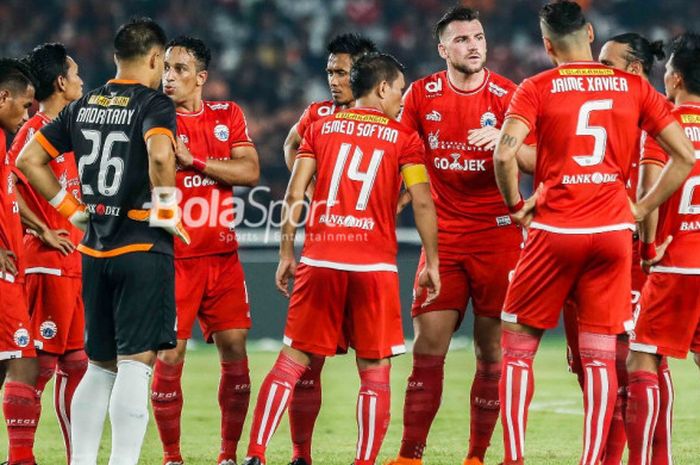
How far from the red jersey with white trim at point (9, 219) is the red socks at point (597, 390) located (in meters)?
3.15

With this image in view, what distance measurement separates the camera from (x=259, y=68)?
18.5 m

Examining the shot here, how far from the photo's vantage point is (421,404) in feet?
23.4

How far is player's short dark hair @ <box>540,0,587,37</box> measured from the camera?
6.14 meters

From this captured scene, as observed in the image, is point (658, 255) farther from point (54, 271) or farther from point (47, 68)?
point (47, 68)

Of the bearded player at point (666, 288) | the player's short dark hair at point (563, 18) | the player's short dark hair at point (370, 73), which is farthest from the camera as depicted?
the player's short dark hair at point (370, 73)

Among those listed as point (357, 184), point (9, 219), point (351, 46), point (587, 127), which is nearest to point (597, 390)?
point (587, 127)

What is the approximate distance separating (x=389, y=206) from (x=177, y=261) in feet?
5.03

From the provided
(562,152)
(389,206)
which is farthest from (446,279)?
(562,152)

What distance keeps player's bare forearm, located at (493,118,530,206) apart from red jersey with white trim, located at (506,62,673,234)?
0.05 metres

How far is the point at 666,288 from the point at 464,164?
1.47 metres

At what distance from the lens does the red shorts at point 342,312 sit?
6457 mm

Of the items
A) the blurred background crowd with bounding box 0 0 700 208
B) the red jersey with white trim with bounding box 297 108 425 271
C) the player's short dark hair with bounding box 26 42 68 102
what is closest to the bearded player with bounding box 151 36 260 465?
the player's short dark hair with bounding box 26 42 68 102

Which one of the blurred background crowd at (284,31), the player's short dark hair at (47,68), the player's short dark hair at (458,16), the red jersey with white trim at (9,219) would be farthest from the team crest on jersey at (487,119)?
the blurred background crowd at (284,31)

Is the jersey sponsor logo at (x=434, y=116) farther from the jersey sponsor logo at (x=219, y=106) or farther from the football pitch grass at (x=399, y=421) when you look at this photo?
the football pitch grass at (x=399, y=421)
